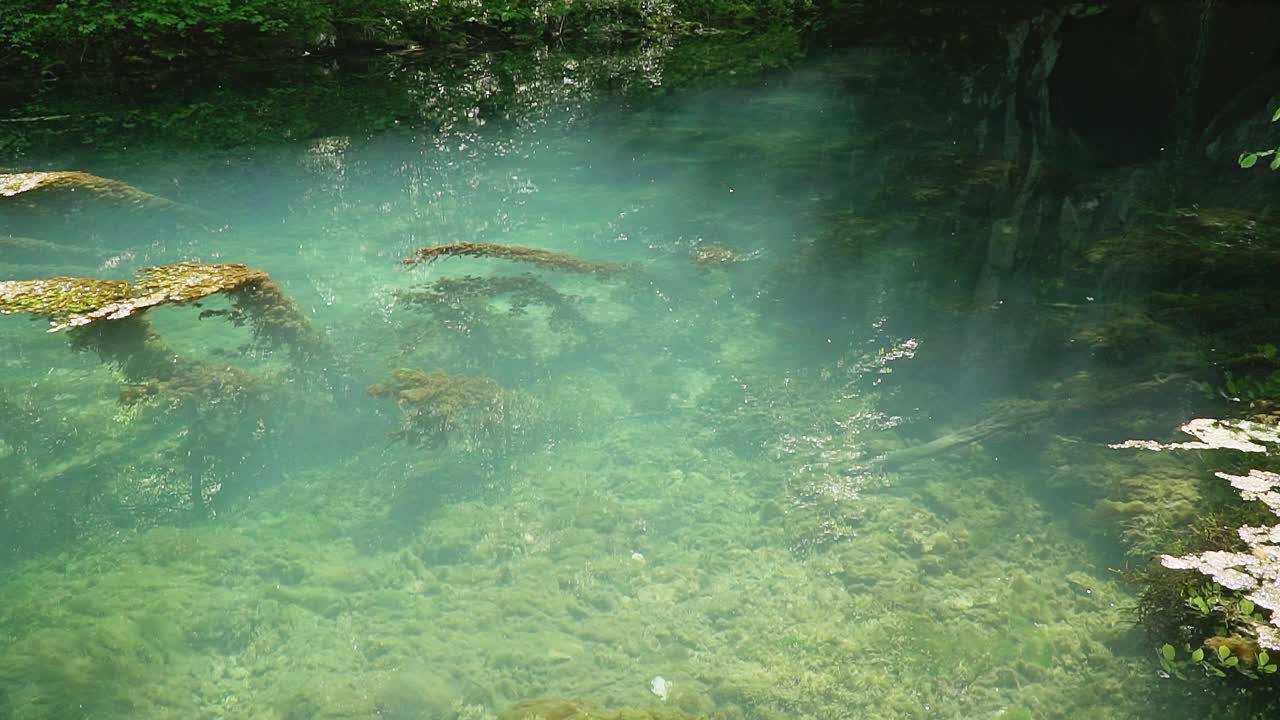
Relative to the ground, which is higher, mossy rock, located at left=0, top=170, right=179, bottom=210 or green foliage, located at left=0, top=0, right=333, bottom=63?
green foliage, located at left=0, top=0, right=333, bottom=63

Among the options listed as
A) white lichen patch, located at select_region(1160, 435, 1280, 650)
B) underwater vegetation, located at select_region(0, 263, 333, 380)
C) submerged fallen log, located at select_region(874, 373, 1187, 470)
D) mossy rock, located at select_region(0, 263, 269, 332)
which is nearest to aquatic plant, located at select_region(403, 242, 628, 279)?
underwater vegetation, located at select_region(0, 263, 333, 380)

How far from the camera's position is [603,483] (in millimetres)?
4043

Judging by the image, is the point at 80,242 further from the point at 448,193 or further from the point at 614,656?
the point at 614,656

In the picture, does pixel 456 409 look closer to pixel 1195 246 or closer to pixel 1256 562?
pixel 1256 562

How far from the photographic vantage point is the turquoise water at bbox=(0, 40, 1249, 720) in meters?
3.04

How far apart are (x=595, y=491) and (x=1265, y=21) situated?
15625 millimetres

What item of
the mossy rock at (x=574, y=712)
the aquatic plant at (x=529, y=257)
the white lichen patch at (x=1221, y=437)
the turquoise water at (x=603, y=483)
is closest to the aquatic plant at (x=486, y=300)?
the turquoise water at (x=603, y=483)

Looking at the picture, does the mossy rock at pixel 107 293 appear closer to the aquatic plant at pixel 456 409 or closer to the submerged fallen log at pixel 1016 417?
the aquatic plant at pixel 456 409

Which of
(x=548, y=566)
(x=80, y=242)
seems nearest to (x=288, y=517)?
(x=548, y=566)

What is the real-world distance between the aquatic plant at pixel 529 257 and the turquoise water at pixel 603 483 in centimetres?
13

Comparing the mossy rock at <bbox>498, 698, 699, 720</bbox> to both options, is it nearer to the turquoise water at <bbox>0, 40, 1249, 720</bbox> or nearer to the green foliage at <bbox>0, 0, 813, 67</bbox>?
the turquoise water at <bbox>0, 40, 1249, 720</bbox>

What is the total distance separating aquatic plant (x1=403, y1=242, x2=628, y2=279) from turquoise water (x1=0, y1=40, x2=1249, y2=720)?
0.13 m

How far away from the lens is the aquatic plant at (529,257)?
19.5 feet

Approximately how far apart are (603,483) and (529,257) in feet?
8.33
